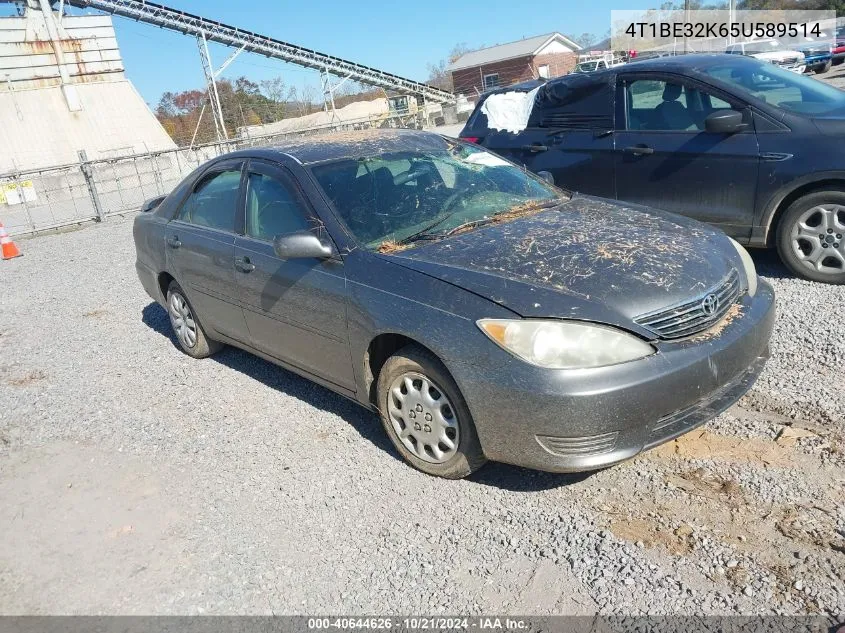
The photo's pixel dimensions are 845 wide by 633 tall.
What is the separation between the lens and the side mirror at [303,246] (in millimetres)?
3580

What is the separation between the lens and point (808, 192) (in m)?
5.06

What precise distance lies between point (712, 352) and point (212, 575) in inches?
95.3

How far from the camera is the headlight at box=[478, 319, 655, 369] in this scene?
2777 millimetres

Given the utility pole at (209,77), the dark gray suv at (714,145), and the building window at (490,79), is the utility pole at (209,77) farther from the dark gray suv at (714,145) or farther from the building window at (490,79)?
the dark gray suv at (714,145)

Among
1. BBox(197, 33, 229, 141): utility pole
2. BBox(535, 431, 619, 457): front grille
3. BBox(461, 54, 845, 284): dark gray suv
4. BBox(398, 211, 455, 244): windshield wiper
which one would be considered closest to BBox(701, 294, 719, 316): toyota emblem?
BBox(535, 431, 619, 457): front grille

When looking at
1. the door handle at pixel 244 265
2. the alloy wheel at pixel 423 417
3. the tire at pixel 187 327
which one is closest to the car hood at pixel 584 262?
the alloy wheel at pixel 423 417

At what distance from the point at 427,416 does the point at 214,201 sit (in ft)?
8.49

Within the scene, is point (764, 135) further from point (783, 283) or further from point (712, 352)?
point (712, 352)

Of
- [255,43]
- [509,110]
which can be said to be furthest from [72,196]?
[255,43]

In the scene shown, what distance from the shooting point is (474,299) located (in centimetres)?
299

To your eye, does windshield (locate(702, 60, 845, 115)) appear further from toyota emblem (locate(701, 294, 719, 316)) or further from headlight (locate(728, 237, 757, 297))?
toyota emblem (locate(701, 294, 719, 316))

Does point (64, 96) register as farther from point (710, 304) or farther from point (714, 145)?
point (710, 304)

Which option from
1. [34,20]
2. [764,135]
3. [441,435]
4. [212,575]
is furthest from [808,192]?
[34,20]

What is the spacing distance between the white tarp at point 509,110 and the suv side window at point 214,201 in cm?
336
